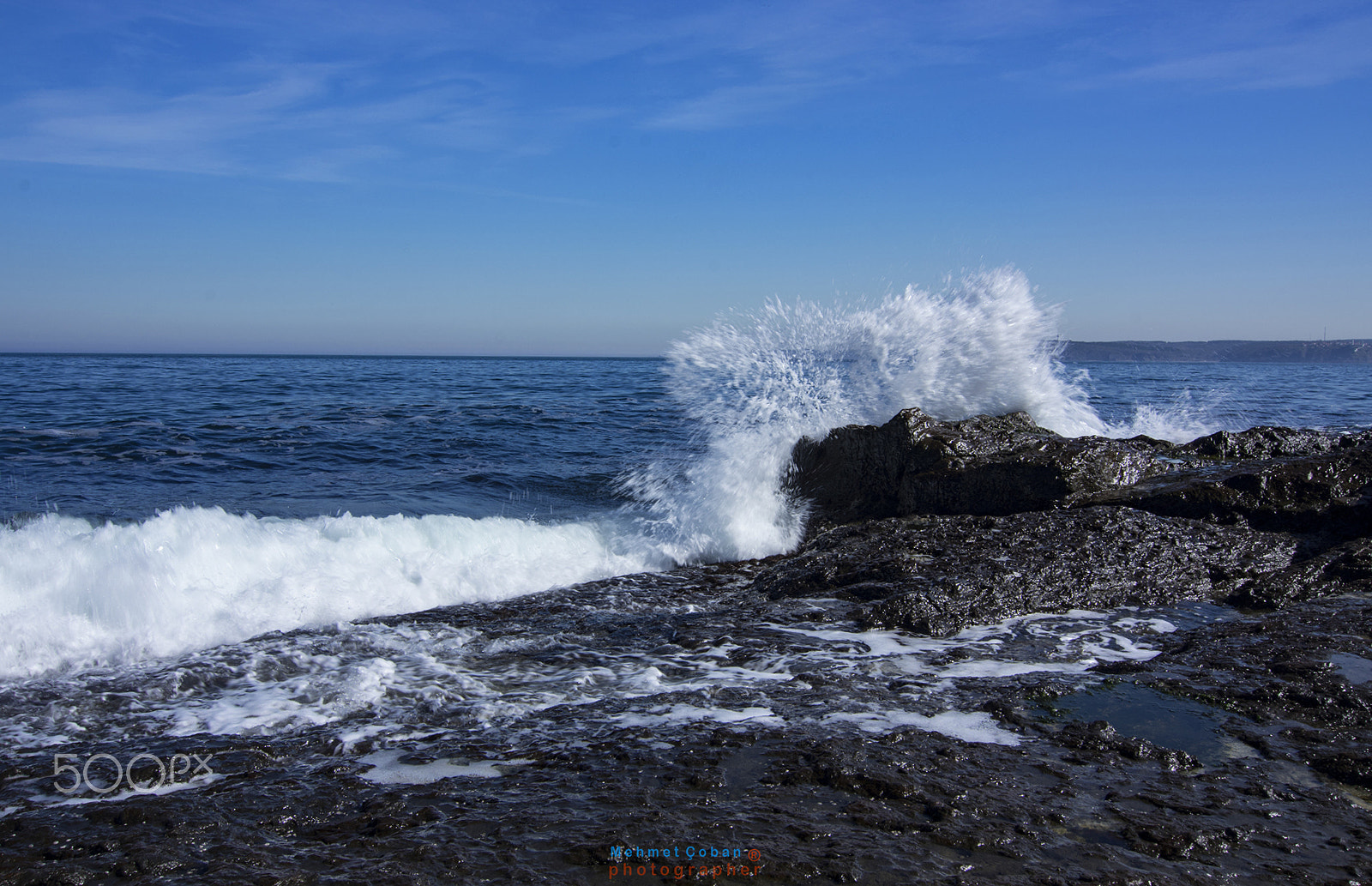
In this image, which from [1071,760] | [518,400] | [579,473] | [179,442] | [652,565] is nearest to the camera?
[1071,760]

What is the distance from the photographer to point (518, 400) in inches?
826

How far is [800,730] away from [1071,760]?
1.00m

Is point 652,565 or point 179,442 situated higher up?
point 179,442

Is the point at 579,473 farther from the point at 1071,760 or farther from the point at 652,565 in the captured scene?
the point at 1071,760

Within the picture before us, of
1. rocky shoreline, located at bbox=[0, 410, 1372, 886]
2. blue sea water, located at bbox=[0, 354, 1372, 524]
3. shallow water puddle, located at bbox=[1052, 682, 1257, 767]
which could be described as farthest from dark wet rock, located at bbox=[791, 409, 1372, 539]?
shallow water puddle, located at bbox=[1052, 682, 1257, 767]

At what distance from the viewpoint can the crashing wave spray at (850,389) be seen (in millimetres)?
7988

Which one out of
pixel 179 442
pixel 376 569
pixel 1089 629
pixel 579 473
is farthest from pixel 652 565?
pixel 179 442

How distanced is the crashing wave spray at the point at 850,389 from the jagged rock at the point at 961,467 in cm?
51

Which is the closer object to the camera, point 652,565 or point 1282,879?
point 1282,879

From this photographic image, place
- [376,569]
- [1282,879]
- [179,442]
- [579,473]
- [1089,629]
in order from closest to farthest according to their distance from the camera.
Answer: [1282,879] < [1089,629] < [376,569] < [579,473] < [179,442]

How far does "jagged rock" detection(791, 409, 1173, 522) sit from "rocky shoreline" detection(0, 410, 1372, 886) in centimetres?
80

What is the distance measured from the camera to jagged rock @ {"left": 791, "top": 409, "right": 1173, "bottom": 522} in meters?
6.34
